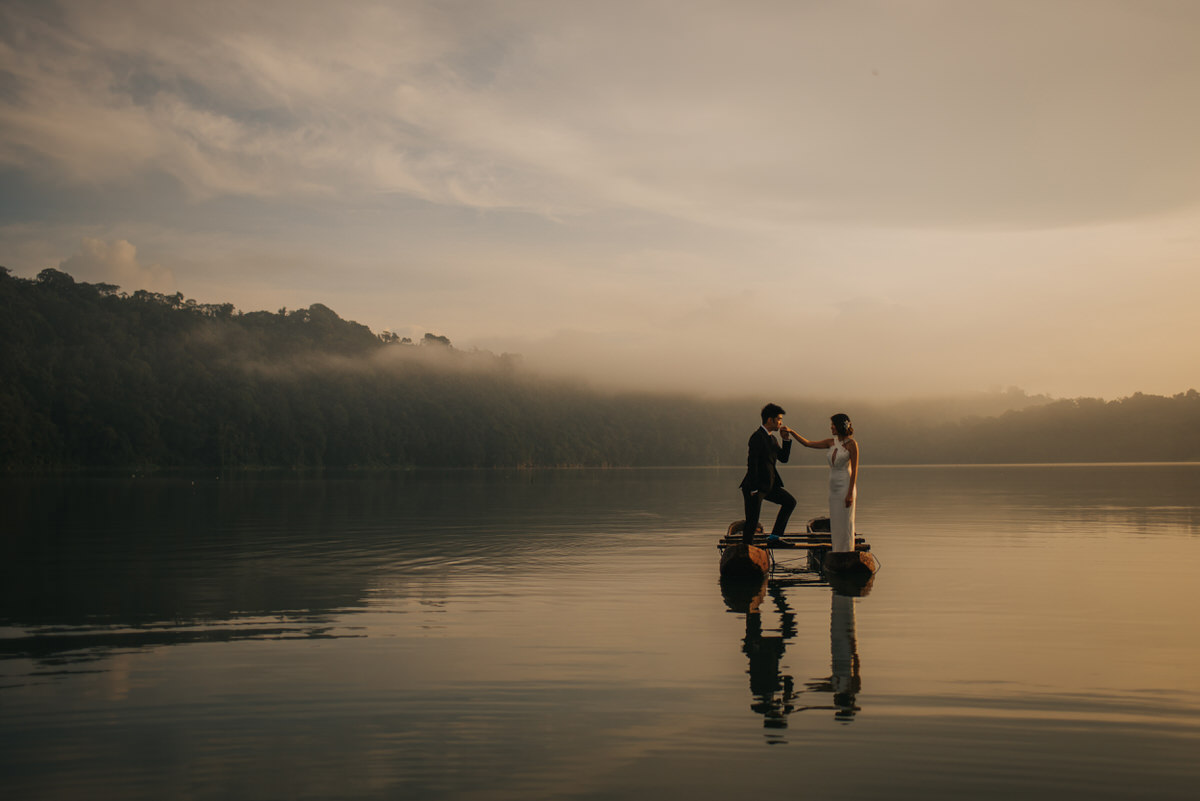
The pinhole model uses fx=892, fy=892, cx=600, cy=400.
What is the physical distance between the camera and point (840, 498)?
16312 mm

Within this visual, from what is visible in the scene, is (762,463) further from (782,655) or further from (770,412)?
(782,655)

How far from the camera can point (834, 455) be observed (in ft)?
53.8

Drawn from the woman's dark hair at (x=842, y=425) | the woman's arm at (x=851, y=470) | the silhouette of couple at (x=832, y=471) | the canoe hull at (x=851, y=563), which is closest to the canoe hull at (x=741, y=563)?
the silhouette of couple at (x=832, y=471)

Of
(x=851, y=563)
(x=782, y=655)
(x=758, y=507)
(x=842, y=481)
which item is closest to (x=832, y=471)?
(x=842, y=481)

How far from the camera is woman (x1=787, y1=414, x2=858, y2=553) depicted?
16203 millimetres

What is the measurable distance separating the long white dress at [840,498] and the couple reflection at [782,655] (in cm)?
92

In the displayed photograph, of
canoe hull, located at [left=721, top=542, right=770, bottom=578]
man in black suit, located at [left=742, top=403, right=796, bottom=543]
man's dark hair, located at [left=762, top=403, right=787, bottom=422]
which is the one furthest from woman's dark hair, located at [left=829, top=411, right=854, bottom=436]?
canoe hull, located at [left=721, top=542, right=770, bottom=578]

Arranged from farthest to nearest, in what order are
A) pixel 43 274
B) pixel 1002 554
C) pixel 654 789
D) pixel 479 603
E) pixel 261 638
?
1. pixel 43 274
2. pixel 1002 554
3. pixel 479 603
4. pixel 261 638
5. pixel 654 789

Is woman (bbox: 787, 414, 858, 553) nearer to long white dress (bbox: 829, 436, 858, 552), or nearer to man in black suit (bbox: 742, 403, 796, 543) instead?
long white dress (bbox: 829, 436, 858, 552)

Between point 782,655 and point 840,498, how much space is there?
657 centimetres

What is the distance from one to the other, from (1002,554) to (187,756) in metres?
18.9

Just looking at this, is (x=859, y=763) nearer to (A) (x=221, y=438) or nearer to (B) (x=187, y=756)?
(B) (x=187, y=756)

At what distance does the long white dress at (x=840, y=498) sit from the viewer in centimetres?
1625

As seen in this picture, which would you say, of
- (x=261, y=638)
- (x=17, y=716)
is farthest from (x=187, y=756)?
(x=261, y=638)
